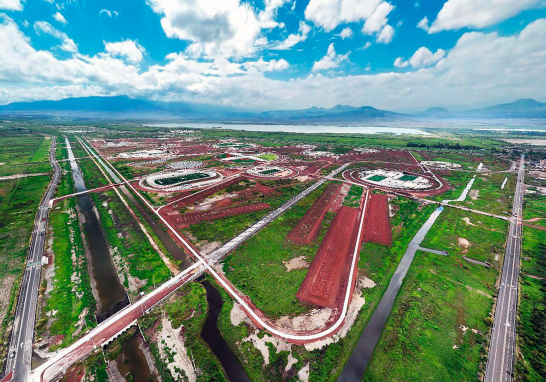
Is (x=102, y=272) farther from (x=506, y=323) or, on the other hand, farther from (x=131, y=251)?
(x=506, y=323)

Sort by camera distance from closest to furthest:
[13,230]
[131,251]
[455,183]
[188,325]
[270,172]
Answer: [188,325] → [131,251] → [13,230] → [455,183] → [270,172]

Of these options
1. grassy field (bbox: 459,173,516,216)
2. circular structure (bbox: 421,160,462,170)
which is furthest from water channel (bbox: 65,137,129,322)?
circular structure (bbox: 421,160,462,170)

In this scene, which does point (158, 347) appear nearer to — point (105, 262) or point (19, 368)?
point (19, 368)

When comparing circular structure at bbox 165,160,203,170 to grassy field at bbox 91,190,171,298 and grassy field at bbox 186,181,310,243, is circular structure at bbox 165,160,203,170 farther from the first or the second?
grassy field at bbox 186,181,310,243

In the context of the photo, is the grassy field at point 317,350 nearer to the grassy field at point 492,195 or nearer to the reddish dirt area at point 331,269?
the reddish dirt area at point 331,269

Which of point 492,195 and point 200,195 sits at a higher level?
point 200,195

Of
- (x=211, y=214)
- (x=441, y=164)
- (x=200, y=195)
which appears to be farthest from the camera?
(x=441, y=164)

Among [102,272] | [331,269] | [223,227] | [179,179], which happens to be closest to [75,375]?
[102,272]
